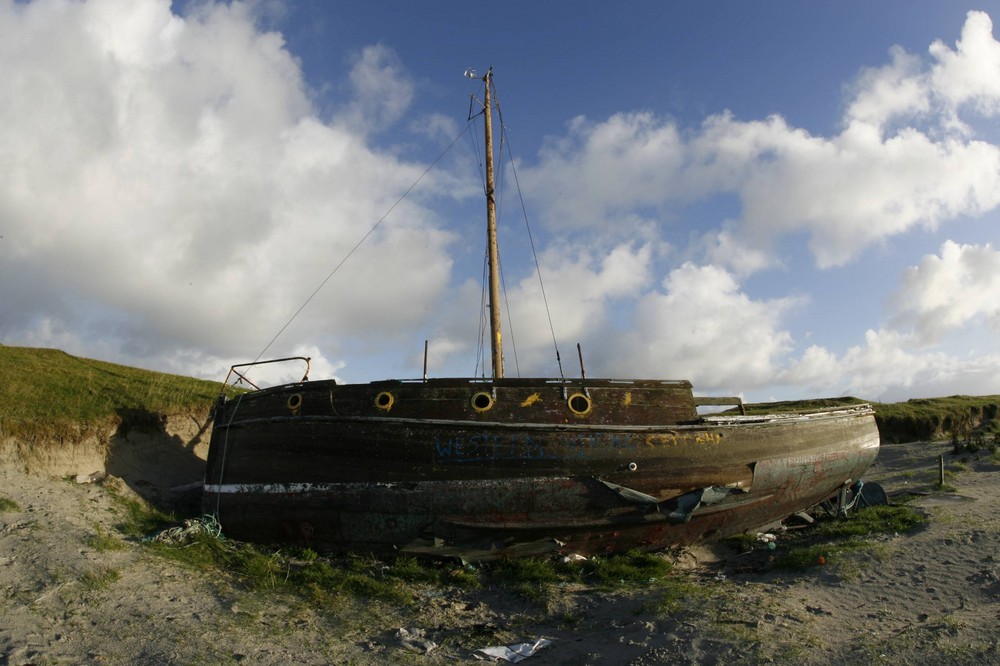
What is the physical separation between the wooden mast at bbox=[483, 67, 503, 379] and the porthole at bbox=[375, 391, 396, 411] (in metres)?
3.07

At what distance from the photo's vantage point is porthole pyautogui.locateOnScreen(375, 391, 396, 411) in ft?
30.2

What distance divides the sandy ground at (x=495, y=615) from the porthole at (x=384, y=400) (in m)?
2.77

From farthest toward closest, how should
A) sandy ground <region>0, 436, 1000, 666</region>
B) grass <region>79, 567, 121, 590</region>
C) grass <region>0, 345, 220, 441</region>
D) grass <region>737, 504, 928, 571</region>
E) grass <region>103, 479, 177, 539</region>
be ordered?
grass <region>0, 345, 220, 441</region> → grass <region>103, 479, 177, 539</region> → grass <region>737, 504, 928, 571</region> → grass <region>79, 567, 121, 590</region> → sandy ground <region>0, 436, 1000, 666</region>

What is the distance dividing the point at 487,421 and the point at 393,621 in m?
3.16

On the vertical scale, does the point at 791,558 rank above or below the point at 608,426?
below

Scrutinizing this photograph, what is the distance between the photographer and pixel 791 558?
28.3 feet

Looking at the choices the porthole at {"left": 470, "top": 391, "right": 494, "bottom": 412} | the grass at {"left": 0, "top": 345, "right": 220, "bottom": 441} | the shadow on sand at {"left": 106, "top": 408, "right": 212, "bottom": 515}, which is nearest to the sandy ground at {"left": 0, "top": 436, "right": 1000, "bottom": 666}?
the grass at {"left": 0, "top": 345, "right": 220, "bottom": 441}

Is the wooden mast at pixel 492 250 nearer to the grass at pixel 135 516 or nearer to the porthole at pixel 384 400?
the porthole at pixel 384 400

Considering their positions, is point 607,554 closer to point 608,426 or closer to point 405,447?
point 608,426

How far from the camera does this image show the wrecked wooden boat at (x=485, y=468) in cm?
883

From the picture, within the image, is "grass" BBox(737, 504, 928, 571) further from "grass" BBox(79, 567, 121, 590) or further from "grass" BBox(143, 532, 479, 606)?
"grass" BBox(79, 567, 121, 590)

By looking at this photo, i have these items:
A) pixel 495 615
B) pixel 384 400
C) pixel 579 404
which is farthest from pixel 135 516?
pixel 579 404

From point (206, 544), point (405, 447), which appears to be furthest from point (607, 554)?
point (206, 544)

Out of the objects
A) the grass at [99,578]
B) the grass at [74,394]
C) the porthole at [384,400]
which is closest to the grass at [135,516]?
the grass at [99,578]
